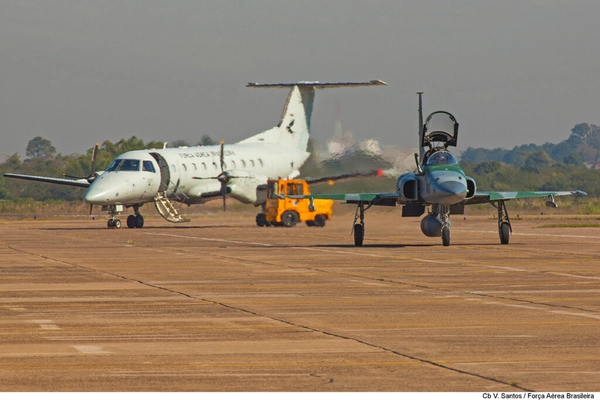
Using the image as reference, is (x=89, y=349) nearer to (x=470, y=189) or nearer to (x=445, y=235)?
(x=470, y=189)

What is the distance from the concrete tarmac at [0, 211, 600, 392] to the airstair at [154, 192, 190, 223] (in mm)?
25586

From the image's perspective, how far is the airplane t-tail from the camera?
3164cm

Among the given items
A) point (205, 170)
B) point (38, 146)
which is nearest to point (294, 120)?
point (205, 170)

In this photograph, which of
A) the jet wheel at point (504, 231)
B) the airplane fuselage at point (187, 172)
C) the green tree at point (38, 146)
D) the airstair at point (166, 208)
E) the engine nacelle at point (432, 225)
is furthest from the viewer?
the green tree at point (38, 146)

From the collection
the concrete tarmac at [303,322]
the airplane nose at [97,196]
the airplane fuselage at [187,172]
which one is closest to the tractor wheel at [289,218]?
the airplane fuselage at [187,172]

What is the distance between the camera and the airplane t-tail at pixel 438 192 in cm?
3164

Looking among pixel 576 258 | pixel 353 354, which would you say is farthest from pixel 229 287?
pixel 576 258

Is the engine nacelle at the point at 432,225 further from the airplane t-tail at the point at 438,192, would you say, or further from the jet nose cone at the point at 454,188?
the jet nose cone at the point at 454,188

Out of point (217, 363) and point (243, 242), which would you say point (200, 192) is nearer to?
point (243, 242)

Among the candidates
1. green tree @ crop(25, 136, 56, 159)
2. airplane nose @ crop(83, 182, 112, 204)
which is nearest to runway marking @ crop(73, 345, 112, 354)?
airplane nose @ crop(83, 182, 112, 204)

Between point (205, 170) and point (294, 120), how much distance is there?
28.5 ft

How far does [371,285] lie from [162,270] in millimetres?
5782

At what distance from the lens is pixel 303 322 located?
559 inches

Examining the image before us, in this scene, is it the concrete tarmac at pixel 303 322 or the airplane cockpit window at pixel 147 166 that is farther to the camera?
the airplane cockpit window at pixel 147 166
